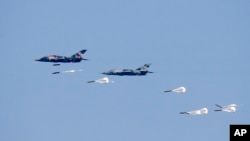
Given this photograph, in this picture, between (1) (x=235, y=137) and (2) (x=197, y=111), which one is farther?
(2) (x=197, y=111)

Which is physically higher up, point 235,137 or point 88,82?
point 88,82

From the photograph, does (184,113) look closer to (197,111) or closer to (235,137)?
(197,111)

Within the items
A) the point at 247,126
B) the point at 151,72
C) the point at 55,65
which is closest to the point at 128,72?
the point at 151,72

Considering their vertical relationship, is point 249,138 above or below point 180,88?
below

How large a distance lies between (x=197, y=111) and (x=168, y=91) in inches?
375

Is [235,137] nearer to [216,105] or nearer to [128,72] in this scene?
[216,105]

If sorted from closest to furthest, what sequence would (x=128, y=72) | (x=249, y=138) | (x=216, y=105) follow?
1. (x=249, y=138)
2. (x=216, y=105)
3. (x=128, y=72)

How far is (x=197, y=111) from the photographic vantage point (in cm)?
19325

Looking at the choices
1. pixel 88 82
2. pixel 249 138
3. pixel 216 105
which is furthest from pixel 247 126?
pixel 88 82

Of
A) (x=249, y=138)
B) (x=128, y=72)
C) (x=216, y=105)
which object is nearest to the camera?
(x=249, y=138)

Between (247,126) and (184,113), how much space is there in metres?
57.6

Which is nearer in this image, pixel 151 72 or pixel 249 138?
pixel 249 138

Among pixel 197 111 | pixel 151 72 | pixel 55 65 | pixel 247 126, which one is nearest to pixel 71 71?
pixel 55 65

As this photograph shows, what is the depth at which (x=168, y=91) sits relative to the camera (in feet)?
625
